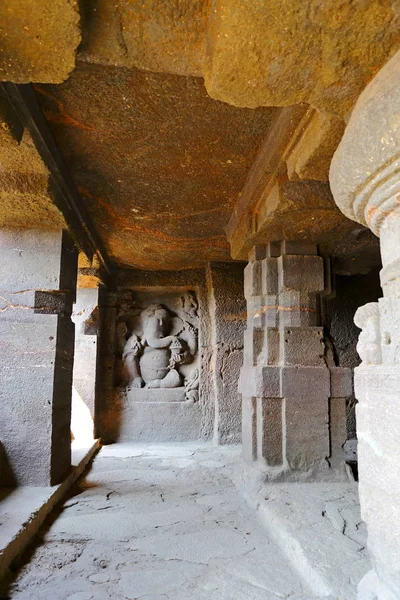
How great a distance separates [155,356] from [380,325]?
4906 millimetres

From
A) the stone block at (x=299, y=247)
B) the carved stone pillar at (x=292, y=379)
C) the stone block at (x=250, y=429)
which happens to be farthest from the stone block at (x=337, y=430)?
the stone block at (x=299, y=247)

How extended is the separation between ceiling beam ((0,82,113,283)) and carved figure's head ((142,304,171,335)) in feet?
5.51

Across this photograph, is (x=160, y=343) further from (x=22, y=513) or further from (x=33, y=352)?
(x=22, y=513)

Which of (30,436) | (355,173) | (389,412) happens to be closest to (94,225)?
(30,436)

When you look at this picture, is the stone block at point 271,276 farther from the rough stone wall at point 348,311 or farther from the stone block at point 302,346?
the rough stone wall at point 348,311

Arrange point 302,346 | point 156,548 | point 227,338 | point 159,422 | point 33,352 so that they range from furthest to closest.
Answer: point 159,422
point 227,338
point 302,346
point 33,352
point 156,548

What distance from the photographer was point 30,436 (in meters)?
3.34

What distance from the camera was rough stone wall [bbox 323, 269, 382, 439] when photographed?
16.6ft

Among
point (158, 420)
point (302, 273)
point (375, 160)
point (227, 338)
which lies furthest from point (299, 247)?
point (158, 420)

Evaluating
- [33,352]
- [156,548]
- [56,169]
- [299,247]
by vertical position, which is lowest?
[156,548]

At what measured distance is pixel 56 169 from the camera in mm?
2795

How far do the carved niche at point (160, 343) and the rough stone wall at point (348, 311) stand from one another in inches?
81.9

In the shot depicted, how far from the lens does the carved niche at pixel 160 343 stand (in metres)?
6.17

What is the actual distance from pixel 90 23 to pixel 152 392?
→ 5.13 meters
